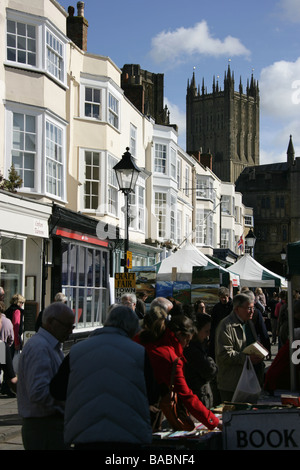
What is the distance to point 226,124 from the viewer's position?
15462 cm

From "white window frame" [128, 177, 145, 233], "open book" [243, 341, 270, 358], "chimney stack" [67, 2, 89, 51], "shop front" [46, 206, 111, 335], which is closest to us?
"open book" [243, 341, 270, 358]

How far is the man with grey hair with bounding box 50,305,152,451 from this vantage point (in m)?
4.10

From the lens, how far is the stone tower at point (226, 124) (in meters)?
152

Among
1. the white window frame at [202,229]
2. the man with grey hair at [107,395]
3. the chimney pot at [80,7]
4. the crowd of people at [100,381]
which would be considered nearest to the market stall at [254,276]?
the chimney pot at [80,7]

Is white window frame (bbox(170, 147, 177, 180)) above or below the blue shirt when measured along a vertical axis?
above

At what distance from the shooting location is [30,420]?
15.6 ft

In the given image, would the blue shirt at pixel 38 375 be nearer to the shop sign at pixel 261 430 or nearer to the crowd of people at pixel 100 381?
the crowd of people at pixel 100 381

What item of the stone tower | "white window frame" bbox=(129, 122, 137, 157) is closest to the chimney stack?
"white window frame" bbox=(129, 122, 137, 157)

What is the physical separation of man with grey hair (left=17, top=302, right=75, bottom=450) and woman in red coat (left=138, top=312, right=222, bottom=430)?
1.14 meters

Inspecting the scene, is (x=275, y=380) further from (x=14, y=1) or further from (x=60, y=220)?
(x=14, y=1)

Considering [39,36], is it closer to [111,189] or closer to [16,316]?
[111,189]

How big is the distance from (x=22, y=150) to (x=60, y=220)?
2.15m

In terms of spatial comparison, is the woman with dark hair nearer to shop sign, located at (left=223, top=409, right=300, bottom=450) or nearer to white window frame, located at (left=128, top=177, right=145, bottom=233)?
shop sign, located at (left=223, top=409, right=300, bottom=450)
